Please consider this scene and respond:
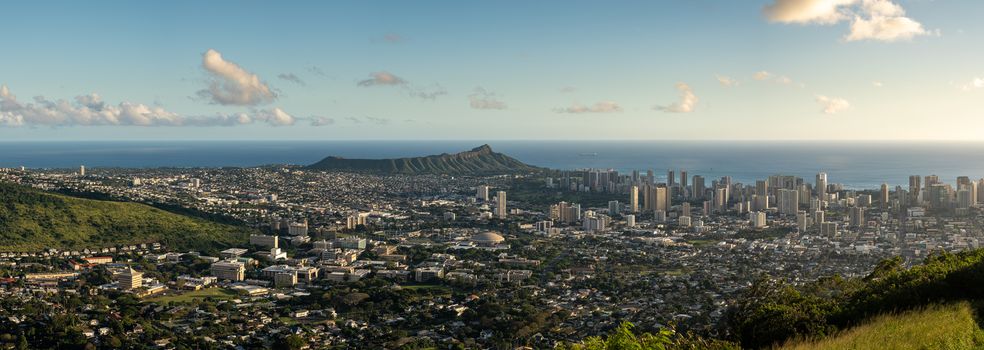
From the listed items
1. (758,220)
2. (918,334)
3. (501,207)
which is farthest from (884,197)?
(918,334)

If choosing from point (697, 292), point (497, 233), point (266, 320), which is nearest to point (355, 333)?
point (266, 320)

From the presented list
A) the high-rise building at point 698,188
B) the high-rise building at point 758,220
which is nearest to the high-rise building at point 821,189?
the high-rise building at point 698,188

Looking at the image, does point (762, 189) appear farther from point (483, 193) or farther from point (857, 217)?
point (483, 193)

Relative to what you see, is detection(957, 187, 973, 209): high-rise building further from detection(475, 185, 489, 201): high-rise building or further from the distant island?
the distant island

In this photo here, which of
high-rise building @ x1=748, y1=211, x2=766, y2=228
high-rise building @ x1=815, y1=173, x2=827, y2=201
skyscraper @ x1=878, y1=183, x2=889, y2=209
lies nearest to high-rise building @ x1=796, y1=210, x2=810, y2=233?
high-rise building @ x1=748, y1=211, x2=766, y2=228

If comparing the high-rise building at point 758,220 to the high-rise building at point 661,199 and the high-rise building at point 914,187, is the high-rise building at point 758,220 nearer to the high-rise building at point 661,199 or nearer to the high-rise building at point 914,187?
the high-rise building at point 661,199
